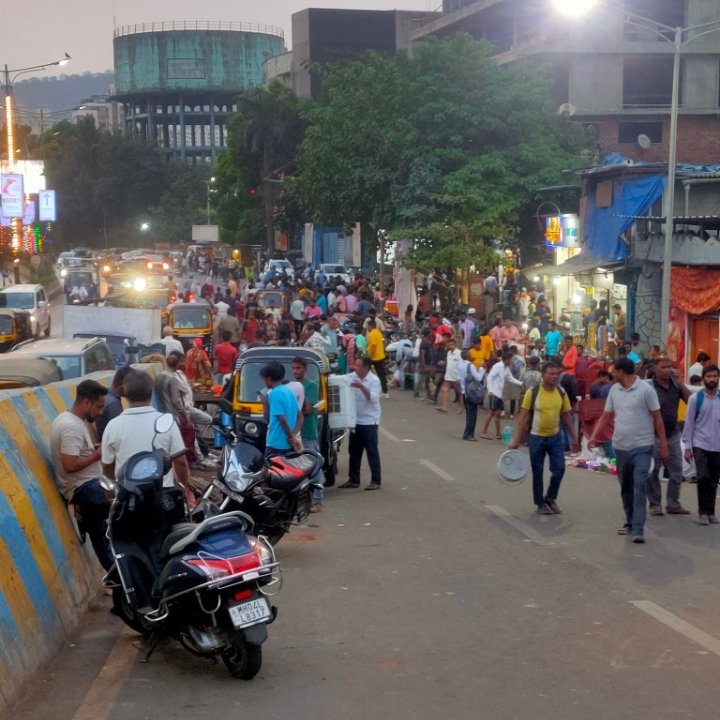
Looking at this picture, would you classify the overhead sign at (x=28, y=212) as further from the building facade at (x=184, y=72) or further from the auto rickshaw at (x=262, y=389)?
the building facade at (x=184, y=72)

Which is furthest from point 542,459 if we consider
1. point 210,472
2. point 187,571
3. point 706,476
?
point 187,571

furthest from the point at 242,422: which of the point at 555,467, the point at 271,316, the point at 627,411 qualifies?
the point at 271,316

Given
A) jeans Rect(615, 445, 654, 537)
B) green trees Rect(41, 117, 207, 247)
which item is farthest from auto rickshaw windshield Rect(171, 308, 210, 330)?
green trees Rect(41, 117, 207, 247)

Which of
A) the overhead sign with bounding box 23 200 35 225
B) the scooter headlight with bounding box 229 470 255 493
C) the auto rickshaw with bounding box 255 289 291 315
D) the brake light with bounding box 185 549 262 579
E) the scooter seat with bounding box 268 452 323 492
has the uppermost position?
the overhead sign with bounding box 23 200 35 225

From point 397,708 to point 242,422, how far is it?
916 centimetres

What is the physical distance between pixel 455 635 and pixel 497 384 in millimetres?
13904

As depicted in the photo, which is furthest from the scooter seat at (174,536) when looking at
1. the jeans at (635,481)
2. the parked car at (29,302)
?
the parked car at (29,302)

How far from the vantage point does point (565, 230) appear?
38.4 m

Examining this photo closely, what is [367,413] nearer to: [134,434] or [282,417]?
[282,417]

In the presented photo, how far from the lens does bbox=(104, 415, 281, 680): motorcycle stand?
7.17 metres

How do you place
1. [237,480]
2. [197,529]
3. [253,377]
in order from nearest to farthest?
[197,529] → [237,480] → [253,377]

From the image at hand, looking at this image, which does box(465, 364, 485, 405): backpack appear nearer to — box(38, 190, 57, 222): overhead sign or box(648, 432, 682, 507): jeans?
box(648, 432, 682, 507): jeans

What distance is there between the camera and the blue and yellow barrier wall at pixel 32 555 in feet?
23.6

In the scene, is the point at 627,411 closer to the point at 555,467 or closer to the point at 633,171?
the point at 555,467
